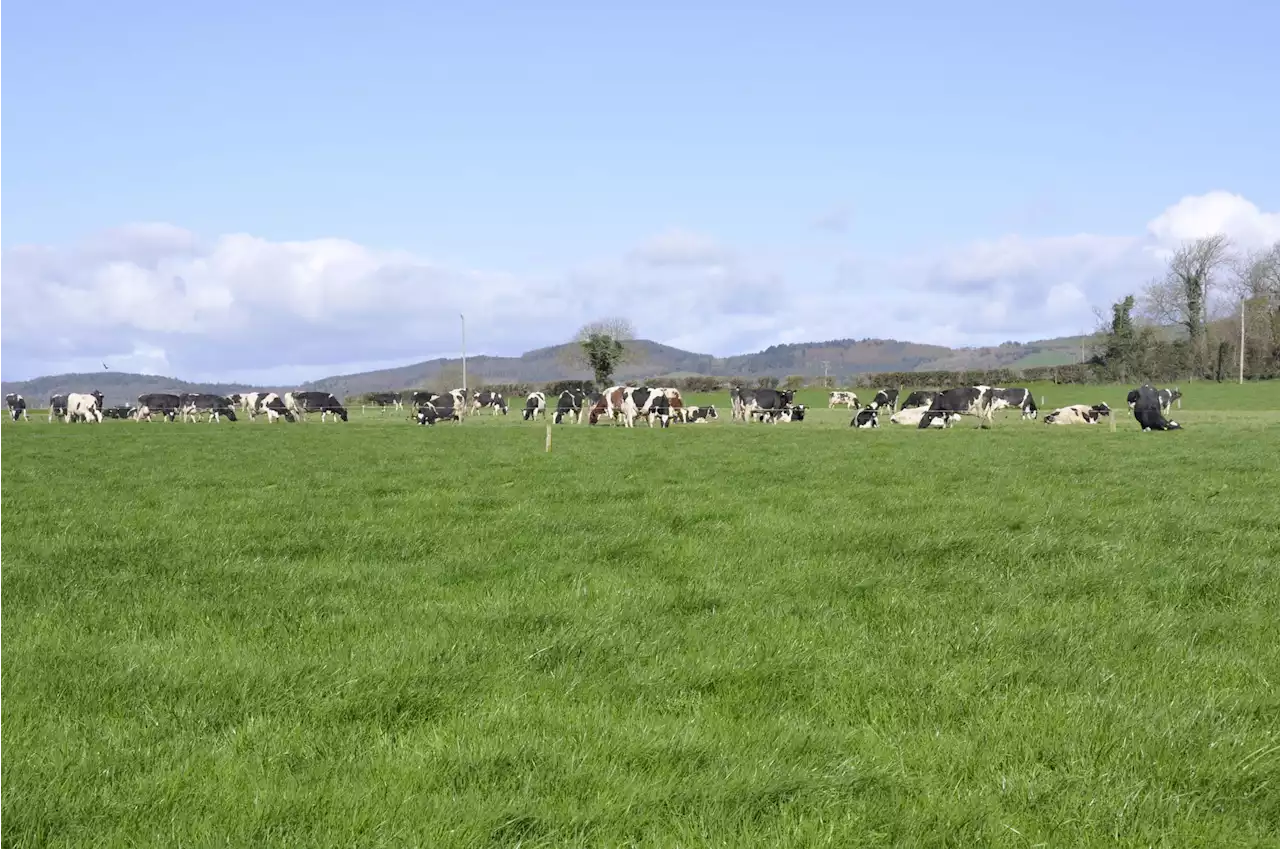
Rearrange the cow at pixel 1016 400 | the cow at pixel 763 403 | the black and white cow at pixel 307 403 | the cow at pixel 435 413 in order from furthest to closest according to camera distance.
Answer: the black and white cow at pixel 307 403, the cow at pixel 435 413, the cow at pixel 763 403, the cow at pixel 1016 400

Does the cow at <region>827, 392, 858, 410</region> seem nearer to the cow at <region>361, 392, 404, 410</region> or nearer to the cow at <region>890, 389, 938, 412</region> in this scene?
the cow at <region>890, 389, 938, 412</region>

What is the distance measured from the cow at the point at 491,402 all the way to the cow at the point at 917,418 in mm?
27692

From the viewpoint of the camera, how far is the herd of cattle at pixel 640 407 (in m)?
45.1

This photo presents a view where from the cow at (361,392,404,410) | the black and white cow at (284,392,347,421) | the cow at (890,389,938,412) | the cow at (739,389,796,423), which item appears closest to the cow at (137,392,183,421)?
the black and white cow at (284,392,347,421)

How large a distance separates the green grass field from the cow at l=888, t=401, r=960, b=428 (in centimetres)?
3332

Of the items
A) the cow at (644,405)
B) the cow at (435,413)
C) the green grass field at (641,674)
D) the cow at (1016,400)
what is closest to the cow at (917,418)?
the cow at (1016,400)

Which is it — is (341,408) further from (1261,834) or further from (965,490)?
(1261,834)

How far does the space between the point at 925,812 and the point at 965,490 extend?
1021 centimetres

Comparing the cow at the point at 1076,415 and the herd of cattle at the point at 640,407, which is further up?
the herd of cattle at the point at 640,407

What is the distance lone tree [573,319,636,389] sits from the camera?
9281cm

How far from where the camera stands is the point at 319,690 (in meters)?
5.05

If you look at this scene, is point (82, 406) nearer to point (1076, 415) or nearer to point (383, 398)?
point (383, 398)

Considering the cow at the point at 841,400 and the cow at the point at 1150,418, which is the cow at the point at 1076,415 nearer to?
the cow at the point at 1150,418

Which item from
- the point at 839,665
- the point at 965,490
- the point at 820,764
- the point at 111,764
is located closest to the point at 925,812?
the point at 820,764
